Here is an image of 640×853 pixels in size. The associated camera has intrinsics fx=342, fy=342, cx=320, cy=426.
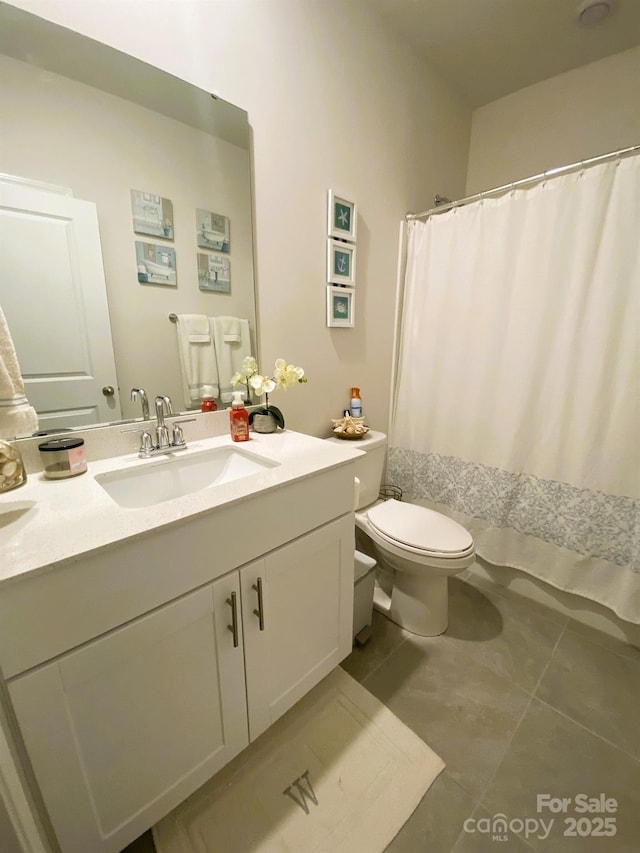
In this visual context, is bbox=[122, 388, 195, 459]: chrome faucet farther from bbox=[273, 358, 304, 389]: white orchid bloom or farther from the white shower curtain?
the white shower curtain

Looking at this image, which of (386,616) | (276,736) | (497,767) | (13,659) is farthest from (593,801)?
(13,659)

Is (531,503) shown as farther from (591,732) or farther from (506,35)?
(506,35)

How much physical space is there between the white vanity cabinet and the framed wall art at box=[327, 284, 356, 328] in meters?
0.92

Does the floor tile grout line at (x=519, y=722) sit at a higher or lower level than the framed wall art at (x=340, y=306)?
lower

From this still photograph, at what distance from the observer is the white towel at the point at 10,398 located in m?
0.63

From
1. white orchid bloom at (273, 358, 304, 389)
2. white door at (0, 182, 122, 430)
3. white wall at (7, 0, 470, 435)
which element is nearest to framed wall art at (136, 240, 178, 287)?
white door at (0, 182, 122, 430)

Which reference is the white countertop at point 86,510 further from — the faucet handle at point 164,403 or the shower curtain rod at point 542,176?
the shower curtain rod at point 542,176

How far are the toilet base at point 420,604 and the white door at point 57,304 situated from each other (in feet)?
4.27

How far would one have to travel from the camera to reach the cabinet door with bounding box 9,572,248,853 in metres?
0.59

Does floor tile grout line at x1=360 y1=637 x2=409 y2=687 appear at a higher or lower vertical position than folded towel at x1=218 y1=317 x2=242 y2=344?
lower

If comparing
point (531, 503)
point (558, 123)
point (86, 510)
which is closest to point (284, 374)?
point (86, 510)

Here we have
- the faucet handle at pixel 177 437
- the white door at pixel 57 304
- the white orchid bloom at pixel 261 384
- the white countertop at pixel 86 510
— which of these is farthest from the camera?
the white orchid bloom at pixel 261 384

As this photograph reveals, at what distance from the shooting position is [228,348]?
127 cm

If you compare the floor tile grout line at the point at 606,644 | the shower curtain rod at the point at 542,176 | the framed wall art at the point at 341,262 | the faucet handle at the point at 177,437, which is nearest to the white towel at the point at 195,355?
the faucet handle at the point at 177,437
